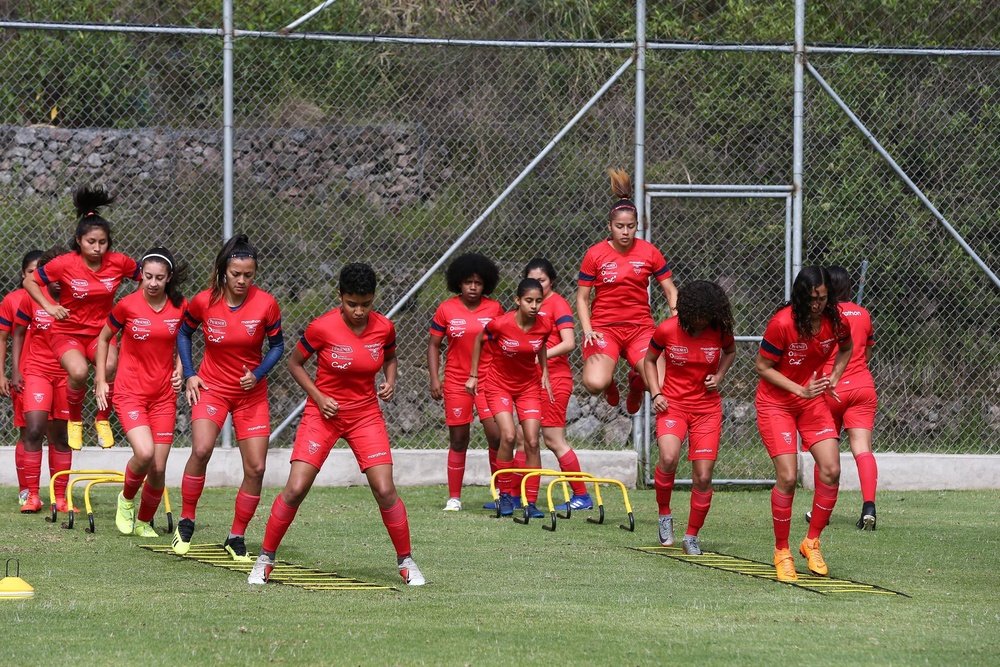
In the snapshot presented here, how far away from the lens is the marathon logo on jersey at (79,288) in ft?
38.6

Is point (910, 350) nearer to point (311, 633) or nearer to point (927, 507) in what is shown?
point (927, 507)

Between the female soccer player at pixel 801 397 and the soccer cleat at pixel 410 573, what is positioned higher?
the female soccer player at pixel 801 397

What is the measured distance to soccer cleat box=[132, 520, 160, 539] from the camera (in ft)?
36.0

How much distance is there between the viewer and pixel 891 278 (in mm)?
15375

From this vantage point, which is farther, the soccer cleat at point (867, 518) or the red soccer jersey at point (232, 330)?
the soccer cleat at point (867, 518)

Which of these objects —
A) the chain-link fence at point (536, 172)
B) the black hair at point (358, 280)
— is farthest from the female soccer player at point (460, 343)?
the black hair at point (358, 280)

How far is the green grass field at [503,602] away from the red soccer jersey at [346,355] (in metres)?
1.15

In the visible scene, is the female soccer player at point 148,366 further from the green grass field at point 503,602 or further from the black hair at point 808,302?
the black hair at point 808,302

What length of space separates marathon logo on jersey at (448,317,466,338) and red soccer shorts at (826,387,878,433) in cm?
320

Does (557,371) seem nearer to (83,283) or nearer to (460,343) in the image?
(460,343)

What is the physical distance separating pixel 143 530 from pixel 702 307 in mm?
4503

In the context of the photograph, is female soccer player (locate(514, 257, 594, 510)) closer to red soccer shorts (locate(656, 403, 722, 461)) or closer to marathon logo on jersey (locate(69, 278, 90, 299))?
red soccer shorts (locate(656, 403, 722, 461))

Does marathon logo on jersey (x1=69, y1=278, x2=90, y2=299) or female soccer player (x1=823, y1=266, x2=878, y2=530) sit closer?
marathon logo on jersey (x1=69, y1=278, x2=90, y2=299)

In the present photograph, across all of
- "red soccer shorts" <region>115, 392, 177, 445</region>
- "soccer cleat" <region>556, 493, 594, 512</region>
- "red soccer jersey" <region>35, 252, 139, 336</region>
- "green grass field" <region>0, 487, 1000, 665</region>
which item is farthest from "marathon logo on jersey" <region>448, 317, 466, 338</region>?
"red soccer shorts" <region>115, 392, 177, 445</region>
